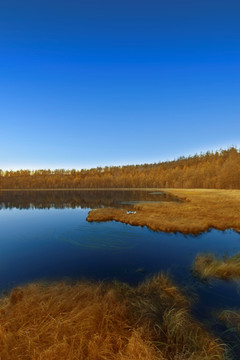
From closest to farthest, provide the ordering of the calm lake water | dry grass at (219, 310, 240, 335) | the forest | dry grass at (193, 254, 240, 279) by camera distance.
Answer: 1. dry grass at (219, 310, 240, 335)
2. the calm lake water
3. dry grass at (193, 254, 240, 279)
4. the forest

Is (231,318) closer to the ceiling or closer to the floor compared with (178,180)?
closer to the floor

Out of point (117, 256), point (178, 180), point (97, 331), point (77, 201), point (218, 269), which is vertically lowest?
point (77, 201)

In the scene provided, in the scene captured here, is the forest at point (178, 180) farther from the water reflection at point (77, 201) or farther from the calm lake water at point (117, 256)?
the calm lake water at point (117, 256)

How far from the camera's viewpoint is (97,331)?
17.4 ft

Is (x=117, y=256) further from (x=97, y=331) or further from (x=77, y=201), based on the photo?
(x=77, y=201)

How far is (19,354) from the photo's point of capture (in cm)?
448

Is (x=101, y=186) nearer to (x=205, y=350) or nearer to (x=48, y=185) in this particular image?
(x=48, y=185)

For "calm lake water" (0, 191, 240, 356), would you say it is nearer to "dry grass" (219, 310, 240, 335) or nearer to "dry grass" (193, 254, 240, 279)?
"dry grass" (219, 310, 240, 335)

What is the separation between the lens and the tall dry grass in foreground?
450 cm

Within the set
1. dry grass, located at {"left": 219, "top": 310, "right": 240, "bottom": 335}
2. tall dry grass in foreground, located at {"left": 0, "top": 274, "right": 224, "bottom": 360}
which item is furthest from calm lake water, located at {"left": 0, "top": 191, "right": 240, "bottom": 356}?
tall dry grass in foreground, located at {"left": 0, "top": 274, "right": 224, "bottom": 360}

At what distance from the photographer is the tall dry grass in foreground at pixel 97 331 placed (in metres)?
4.50

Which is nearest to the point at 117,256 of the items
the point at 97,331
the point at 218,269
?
the point at 218,269

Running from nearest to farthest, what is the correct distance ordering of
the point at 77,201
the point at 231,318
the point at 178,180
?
the point at 231,318, the point at 77,201, the point at 178,180

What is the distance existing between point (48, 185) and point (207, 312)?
184306mm
